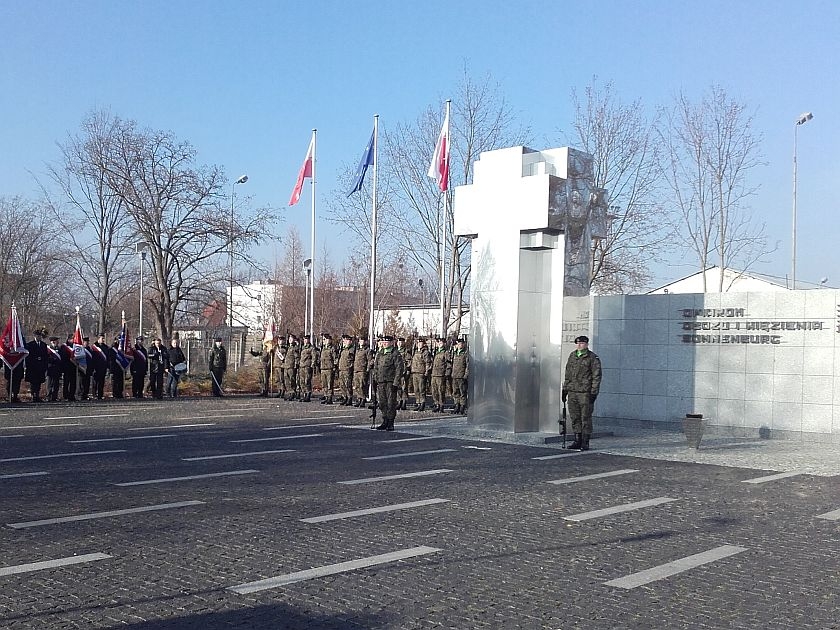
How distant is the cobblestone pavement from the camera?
603cm

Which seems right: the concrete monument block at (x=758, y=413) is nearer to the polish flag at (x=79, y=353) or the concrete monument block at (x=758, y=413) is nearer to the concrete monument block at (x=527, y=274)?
the concrete monument block at (x=527, y=274)

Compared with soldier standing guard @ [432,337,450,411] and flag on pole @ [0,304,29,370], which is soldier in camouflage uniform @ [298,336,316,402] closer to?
soldier standing guard @ [432,337,450,411]

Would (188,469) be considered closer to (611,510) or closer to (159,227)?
(611,510)

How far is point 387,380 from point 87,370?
11048 millimetres

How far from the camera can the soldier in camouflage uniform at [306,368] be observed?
26.4 metres

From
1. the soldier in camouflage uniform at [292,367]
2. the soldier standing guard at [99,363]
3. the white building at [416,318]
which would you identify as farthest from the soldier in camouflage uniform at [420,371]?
the white building at [416,318]

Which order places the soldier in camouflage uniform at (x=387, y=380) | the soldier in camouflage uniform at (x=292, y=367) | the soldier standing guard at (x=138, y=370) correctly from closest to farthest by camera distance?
1. the soldier in camouflage uniform at (x=387, y=380)
2. the soldier in camouflage uniform at (x=292, y=367)
3. the soldier standing guard at (x=138, y=370)

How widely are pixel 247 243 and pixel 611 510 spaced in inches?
1026

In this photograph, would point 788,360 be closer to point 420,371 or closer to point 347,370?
point 420,371

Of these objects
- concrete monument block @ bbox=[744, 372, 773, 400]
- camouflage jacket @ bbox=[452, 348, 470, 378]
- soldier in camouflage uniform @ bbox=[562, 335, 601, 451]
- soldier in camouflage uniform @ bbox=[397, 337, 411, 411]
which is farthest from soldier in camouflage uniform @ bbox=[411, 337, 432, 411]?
concrete monument block @ bbox=[744, 372, 773, 400]

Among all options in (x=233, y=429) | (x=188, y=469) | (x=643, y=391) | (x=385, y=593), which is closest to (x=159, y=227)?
(x=233, y=429)

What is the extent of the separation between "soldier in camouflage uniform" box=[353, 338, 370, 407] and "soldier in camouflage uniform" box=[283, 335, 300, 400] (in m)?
2.74

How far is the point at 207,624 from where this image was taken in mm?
5582

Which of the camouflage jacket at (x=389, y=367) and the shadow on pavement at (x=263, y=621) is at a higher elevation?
the camouflage jacket at (x=389, y=367)
